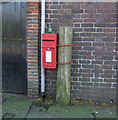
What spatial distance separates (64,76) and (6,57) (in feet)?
5.37

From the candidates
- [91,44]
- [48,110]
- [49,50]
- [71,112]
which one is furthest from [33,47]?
[71,112]

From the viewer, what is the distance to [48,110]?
3240 millimetres

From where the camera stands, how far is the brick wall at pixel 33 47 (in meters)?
3.50

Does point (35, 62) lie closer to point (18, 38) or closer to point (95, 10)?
point (18, 38)

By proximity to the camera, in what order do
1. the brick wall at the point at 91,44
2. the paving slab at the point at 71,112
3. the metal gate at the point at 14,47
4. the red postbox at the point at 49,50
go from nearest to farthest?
the paving slab at the point at 71,112 < the red postbox at the point at 49,50 < the brick wall at the point at 91,44 < the metal gate at the point at 14,47

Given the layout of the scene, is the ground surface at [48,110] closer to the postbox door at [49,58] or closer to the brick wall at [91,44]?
the brick wall at [91,44]

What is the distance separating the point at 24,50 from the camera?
3754 millimetres

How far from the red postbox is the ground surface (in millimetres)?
907

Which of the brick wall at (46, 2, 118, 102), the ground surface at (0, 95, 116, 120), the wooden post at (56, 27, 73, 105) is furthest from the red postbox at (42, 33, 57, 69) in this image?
the ground surface at (0, 95, 116, 120)

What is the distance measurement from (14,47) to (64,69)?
1.43m

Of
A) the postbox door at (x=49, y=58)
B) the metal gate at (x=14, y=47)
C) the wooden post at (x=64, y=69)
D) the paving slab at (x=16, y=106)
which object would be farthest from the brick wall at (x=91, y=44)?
the paving slab at (x=16, y=106)

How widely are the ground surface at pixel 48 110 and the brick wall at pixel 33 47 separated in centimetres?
37

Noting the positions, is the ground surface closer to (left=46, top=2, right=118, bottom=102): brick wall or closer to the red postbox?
(left=46, top=2, right=118, bottom=102): brick wall

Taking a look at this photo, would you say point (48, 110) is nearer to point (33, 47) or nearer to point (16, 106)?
point (16, 106)
